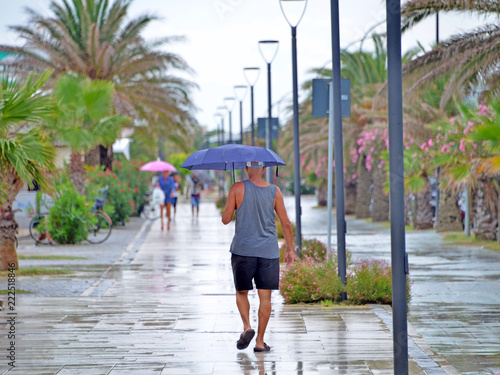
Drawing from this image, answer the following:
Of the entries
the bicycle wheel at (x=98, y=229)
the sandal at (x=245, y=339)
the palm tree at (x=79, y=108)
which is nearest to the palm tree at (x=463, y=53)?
the palm tree at (x=79, y=108)

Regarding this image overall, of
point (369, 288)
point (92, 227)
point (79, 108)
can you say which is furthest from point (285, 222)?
point (79, 108)

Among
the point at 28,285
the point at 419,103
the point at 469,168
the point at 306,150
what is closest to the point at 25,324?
the point at 28,285

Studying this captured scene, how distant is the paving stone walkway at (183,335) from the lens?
263 inches

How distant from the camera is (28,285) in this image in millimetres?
12125

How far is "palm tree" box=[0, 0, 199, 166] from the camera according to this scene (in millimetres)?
27578

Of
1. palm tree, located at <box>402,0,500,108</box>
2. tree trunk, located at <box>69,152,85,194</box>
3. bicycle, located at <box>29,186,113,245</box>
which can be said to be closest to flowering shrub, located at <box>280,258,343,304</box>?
palm tree, located at <box>402,0,500,108</box>

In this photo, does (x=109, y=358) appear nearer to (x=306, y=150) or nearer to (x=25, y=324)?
(x=25, y=324)

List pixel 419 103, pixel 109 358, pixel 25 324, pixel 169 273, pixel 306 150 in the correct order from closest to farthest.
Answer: pixel 109 358
pixel 25 324
pixel 169 273
pixel 419 103
pixel 306 150

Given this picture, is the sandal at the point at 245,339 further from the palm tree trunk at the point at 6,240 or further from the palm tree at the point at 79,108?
the palm tree at the point at 79,108

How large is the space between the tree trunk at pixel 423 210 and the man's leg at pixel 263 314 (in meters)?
20.3

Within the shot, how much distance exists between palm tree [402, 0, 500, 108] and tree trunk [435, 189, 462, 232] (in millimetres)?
7760

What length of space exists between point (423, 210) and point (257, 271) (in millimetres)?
21106

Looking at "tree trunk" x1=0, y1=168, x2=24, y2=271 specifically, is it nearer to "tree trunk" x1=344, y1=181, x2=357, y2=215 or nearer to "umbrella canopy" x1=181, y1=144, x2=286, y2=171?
"umbrella canopy" x1=181, y1=144, x2=286, y2=171

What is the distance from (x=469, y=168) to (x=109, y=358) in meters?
15.1
